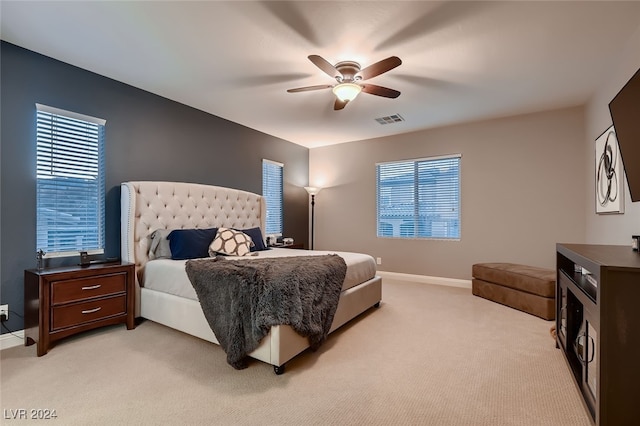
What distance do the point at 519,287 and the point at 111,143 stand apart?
15.7ft

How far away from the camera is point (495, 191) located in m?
4.37

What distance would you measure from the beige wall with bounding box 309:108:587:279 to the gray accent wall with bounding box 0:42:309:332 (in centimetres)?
→ 206

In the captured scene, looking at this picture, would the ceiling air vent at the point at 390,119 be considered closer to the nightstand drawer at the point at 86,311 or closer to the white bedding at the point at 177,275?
the white bedding at the point at 177,275

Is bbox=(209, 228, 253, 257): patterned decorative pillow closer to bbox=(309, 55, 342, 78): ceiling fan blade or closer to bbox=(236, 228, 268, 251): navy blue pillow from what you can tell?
bbox=(236, 228, 268, 251): navy blue pillow

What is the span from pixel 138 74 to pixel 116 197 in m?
1.29

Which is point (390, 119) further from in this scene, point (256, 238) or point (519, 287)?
point (519, 287)

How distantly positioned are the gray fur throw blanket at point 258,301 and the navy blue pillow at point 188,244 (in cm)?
72

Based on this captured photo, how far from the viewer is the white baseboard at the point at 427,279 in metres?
4.59

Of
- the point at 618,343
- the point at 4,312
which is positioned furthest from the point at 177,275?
the point at 618,343

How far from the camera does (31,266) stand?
103 inches

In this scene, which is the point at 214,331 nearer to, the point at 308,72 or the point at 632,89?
the point at 308,72

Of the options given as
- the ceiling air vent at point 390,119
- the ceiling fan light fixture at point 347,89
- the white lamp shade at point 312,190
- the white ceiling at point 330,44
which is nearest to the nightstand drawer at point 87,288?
the white ceiling at point 330,44

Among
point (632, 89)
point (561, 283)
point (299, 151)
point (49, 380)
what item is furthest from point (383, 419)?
point (299, 151)

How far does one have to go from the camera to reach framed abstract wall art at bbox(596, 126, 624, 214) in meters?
2.68
